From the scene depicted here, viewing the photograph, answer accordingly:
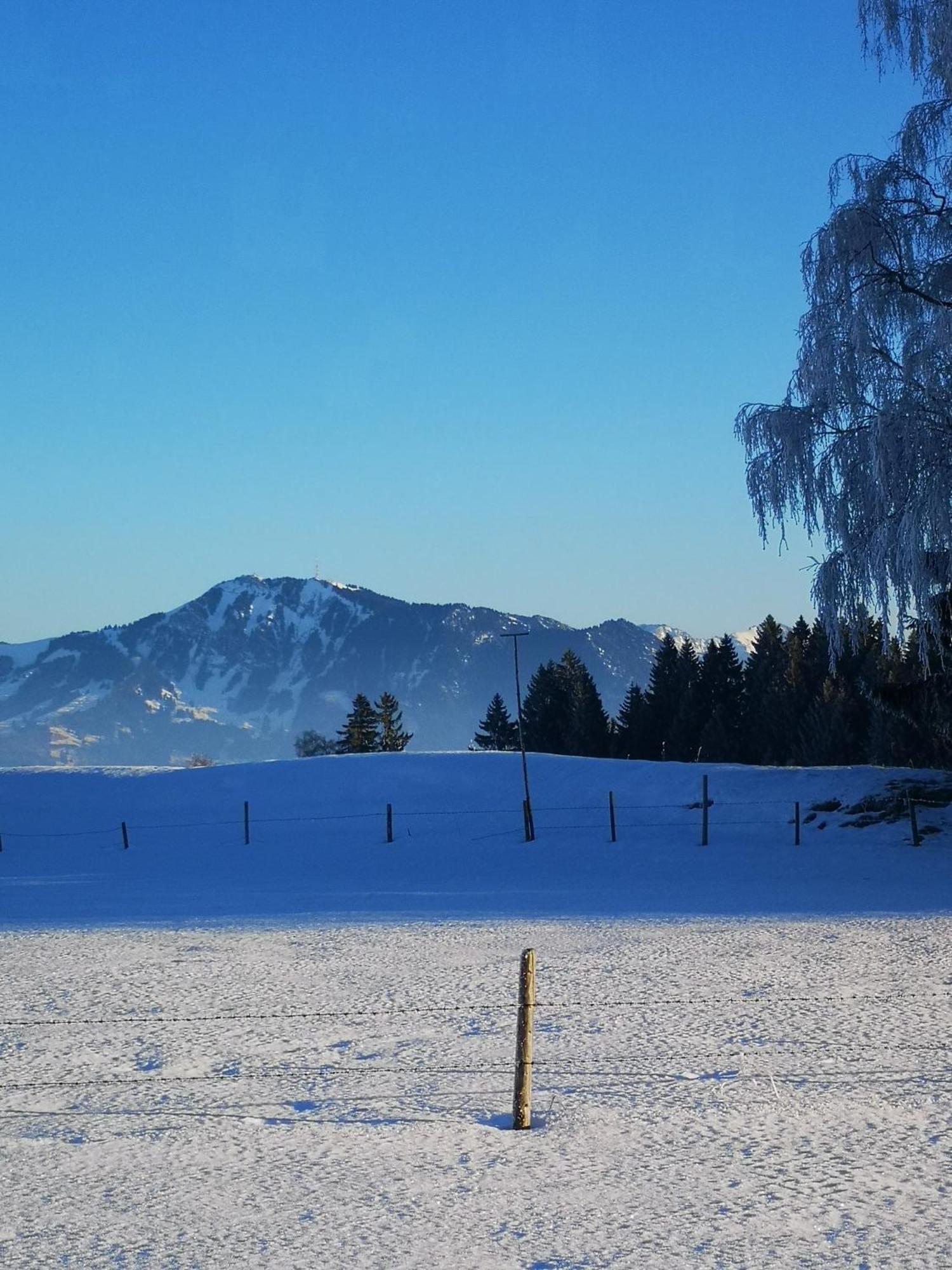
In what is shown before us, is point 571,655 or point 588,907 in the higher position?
point 571,655

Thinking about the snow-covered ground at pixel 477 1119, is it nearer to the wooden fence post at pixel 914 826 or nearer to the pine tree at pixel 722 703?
the wooden fence post at pixel 914 826

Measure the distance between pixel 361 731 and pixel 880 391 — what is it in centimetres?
7236

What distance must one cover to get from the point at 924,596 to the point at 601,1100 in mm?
12136

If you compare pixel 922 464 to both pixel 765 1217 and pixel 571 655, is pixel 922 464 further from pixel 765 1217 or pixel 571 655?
pixel 571 655

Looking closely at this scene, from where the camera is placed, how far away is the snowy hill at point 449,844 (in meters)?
23.1

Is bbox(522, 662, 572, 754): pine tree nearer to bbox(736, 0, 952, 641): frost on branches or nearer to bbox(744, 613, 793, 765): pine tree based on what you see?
bbox(744, 613, 793, 765): pine tree

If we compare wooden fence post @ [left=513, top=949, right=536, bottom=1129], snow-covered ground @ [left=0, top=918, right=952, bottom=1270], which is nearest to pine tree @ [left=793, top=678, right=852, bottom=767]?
snow-covered ground @ [left=0, top=918, right=952, bottom=1270]

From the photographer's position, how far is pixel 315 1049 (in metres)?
9.93

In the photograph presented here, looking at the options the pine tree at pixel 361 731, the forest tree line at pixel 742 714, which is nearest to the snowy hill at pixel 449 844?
the forest tree line at pixel 742 714

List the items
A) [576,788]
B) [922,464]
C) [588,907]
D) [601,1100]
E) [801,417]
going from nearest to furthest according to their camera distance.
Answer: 1. [601,1100]
2. [922,464]
3. [801,417]
4. [588,907]
5. [576,788]

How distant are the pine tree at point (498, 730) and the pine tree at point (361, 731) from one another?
29.1 feet

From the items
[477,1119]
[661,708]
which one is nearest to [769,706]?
[661,708]

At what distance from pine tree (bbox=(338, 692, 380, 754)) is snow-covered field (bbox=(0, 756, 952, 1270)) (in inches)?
2517

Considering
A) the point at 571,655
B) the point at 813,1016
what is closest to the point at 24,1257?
the point at 813,1016
